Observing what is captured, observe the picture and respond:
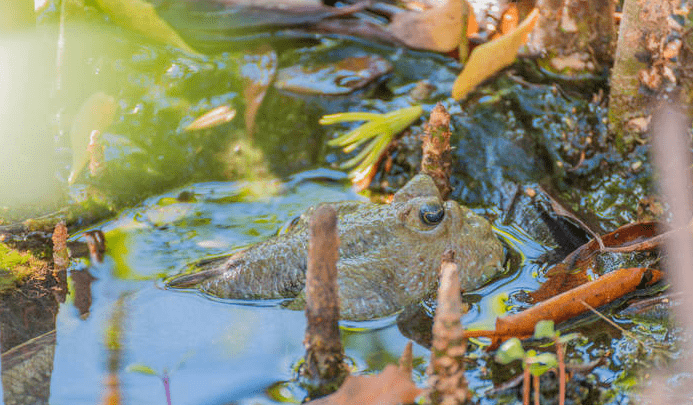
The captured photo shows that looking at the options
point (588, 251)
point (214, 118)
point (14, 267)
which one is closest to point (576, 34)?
point (588, 251)

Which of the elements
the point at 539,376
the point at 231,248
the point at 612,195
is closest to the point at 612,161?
the point at 612,195

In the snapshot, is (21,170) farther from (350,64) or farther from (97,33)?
(350,64)

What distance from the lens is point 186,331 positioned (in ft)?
8.40

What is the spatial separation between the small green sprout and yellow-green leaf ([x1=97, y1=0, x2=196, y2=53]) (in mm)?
1064

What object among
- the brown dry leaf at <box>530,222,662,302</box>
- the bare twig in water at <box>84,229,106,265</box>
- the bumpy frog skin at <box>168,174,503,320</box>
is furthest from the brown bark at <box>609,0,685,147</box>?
the bare twig in water at <box>84,229,106,265</box>

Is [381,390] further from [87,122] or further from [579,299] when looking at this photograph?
[87,122]

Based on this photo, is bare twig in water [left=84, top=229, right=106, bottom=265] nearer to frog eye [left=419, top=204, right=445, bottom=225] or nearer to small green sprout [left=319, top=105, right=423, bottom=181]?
small green sprout [left=319, top=105, right=423, bottom=181]

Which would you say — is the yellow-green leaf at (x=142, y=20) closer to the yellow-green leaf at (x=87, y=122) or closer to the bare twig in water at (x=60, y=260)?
the yellow-green leaf at (x=87, y=122)

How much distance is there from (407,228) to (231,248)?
0.86 metres

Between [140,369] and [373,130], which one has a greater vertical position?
[373,130]

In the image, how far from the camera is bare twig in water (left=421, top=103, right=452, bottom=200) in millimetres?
2951

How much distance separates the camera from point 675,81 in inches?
123

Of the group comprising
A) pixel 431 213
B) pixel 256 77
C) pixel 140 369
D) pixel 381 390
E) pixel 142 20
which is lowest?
pixel 140 369

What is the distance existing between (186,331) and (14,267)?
0.82m
